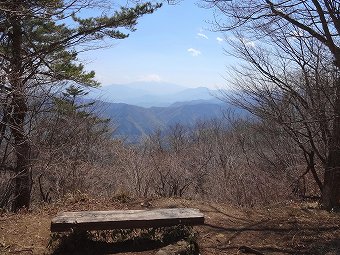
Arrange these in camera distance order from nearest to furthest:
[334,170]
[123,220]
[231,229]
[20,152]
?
[123,220] < [231,229] < [334,170] < [20,152]

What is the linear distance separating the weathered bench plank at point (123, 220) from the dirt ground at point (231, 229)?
290 millimetres

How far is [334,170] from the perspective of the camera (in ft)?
18.2

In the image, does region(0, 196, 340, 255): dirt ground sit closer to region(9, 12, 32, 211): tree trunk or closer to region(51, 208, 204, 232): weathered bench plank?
region(51, 208, 204, 232): weathered bench plank

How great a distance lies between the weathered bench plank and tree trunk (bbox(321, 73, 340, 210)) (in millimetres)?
2682

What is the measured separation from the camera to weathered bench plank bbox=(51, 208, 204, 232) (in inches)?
142

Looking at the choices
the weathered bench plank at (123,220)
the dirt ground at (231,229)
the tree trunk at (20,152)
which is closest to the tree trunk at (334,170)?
the dirt ground at (231,229)

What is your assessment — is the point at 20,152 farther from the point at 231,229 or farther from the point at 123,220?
the point at 231,229

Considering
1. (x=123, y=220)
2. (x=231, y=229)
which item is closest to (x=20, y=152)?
(x=123, y=220)

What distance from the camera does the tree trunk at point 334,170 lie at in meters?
5.46

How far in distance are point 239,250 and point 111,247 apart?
1.36m

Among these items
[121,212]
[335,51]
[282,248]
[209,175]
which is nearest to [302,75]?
[335,51]

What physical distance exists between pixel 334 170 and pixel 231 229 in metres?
2.21

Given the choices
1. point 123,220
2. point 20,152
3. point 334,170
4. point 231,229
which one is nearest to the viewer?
point 123,220

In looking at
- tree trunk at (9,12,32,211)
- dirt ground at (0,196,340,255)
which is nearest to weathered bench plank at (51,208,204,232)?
dirt ground at (0,196,340,255)
